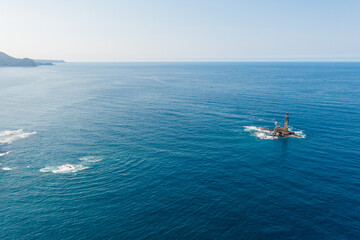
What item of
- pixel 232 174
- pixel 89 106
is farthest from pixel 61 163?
pixel 89 106

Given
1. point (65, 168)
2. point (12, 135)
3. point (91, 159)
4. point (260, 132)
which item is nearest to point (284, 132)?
point (260, 132)

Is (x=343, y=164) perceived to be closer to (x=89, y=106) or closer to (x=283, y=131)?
(x=283, y=131)

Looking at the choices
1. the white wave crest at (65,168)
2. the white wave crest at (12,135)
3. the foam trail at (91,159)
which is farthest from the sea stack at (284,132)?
the white wave crest at (12,135)

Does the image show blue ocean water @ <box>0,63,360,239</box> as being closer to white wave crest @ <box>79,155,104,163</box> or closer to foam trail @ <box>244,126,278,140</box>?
white wave crest @ <box>79,155,104,163</box>

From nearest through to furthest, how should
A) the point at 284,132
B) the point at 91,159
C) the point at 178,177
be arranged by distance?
the point at 178,177 → the point at 91,159 → the point at 284,132

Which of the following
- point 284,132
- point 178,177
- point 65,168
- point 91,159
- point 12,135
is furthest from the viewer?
point 12,135

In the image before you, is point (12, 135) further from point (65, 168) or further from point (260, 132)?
point (260, 132)

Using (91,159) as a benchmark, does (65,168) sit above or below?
below

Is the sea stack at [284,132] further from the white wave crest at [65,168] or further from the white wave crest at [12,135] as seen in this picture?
the white wave crest at [12,135]
